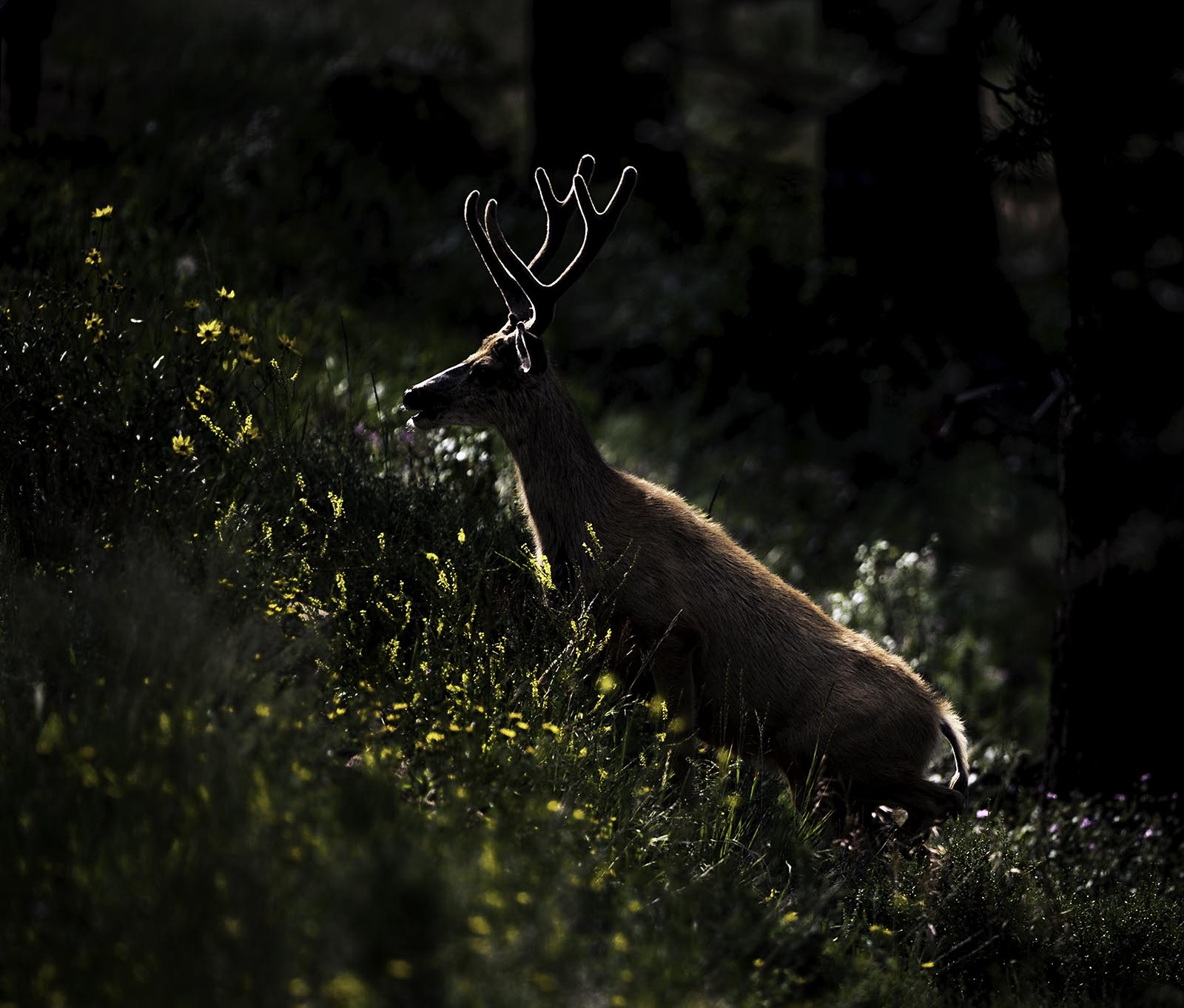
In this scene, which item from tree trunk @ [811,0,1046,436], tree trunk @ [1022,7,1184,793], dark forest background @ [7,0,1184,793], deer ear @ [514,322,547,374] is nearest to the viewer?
dark forest background @ [7,0,1184,793]

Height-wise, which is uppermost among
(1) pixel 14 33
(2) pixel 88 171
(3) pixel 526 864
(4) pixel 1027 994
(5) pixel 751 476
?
(1) pixel 14 33

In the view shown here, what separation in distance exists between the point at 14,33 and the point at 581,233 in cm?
512

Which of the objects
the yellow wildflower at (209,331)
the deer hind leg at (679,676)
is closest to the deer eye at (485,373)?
the yellow wildflower at (209,331)

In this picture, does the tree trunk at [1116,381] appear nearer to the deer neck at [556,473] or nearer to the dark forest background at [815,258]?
the dark forest background at [815,258]

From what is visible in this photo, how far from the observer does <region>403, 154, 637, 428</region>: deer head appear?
20.1ft

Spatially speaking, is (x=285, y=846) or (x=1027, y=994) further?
(x=1027, y=994)

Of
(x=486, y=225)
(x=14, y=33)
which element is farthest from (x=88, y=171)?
(x=486, y=225)

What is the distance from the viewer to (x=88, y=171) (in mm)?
9000

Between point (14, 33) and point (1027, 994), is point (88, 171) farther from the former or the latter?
point (1027, 994)

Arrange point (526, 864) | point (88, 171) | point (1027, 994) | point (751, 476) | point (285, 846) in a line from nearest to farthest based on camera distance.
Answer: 1. point (285, 846)
2. point (526, 864)
3. point (1027, 994)
4. point (88, 171)
5. point (751, 476)

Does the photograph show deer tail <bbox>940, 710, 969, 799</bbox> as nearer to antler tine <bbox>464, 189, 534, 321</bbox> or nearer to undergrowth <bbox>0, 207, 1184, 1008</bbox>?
undergrowth <bbox>0, 207, 1184, 1008</bbox>

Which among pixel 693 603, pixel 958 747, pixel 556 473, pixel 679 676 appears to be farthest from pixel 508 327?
pixel 958 747

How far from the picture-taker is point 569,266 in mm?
6152

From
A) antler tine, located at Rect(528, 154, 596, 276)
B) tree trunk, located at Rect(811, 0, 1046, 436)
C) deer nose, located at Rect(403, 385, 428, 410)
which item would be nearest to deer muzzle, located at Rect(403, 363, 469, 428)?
deer nose, located at Rect(403, 385, 428, 410)
